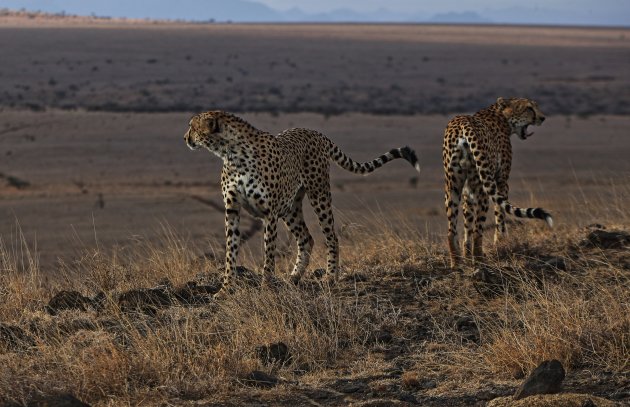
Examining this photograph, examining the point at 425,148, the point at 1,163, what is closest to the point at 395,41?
the point at 425,148

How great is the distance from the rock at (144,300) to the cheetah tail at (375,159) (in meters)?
1.49

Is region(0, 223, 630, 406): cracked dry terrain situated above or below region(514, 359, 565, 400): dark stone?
below

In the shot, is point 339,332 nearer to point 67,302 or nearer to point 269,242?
point 269,242

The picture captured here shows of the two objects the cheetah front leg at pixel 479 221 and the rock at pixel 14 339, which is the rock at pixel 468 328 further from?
the rock at pixel 14 339

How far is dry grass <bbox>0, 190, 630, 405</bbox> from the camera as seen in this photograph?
4895 mm

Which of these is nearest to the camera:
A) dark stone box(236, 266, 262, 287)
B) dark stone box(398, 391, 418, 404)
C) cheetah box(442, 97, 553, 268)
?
dark stone box(398, 391, 418, 404)

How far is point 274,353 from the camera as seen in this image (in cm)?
525

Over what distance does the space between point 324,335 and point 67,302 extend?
1.79 m

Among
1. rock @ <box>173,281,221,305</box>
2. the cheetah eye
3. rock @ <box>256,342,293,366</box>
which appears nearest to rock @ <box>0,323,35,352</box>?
rock @ <box>173,281,221,305</box>

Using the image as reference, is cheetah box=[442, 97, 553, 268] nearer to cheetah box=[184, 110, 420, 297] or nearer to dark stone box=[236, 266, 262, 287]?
cheetah box=[184, 110, 420, 297]

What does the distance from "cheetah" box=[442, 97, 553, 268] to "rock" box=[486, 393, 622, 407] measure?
2275 millimetres

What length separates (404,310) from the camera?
621cm

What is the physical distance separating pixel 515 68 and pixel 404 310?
4950cm

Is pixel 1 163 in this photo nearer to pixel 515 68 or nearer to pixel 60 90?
pixel 60 90
